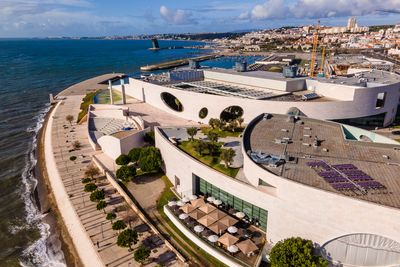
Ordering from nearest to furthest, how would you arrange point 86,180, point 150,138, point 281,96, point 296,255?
point 296,255
point 86,180
point 150,138
point 281,96

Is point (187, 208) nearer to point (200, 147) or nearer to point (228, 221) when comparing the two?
point (228, 221)

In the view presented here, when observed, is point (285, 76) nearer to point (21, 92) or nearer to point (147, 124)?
point (147, 124)

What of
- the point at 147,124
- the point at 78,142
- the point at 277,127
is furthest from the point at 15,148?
the point at 277,127

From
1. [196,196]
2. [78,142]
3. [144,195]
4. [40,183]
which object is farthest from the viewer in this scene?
[78,142]

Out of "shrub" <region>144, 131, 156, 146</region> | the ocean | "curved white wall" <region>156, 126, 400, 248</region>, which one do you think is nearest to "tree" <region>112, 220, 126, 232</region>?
the ocean

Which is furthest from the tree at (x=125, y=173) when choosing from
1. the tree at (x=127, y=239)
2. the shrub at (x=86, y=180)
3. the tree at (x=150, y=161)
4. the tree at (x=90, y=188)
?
the tree at (x=127, y=239)

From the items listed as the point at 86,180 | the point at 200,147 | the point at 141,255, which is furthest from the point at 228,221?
the point at 86,180
